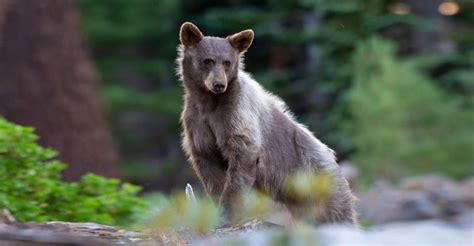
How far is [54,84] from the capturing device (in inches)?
690

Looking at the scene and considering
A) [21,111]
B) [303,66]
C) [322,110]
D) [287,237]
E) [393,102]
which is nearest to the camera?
[287,237]

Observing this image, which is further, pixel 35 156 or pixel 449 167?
pixel 449 167

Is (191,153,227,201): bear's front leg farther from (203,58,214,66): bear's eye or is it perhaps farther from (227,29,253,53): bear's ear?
(227,29,253,53): bear's ear

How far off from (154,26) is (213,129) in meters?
22.7

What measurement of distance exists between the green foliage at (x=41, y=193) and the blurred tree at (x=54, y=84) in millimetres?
6829

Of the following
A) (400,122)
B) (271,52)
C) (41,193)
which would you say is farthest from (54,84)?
(271,52)

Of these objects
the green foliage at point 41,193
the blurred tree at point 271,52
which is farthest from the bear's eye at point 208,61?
the blurred tree at point 271,52

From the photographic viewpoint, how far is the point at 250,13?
25.2 m

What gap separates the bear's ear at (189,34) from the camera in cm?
819

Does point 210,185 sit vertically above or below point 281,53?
below

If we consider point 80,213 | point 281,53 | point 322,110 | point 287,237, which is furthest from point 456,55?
point 287,237

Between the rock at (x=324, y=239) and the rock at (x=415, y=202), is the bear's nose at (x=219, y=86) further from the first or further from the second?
the rock at (x=415, y=202)

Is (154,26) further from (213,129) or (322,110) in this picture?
(213,129)

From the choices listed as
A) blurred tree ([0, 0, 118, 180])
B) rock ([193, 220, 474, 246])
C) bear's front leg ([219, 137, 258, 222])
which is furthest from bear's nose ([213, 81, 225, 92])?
blurred tree ([0, 0, 118, 180])
